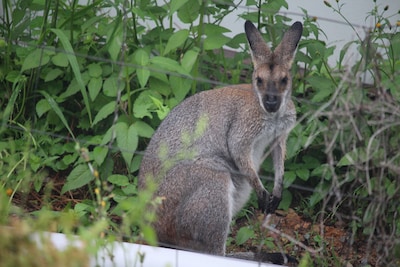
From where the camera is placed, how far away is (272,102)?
18.3 feet

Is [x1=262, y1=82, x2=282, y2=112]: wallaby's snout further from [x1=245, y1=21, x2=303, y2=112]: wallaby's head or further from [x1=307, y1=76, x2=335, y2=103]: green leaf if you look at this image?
[x1=307, y1=76, x2=335, y2=103]: green leaf

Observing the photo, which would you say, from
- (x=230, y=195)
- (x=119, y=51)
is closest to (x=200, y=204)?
(x=230, y=195)

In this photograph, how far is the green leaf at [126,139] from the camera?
6008 mm

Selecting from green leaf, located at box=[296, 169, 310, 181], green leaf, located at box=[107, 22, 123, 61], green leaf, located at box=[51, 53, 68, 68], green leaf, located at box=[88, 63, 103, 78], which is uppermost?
green leaf, located at box=[107, 22, 123, 61]

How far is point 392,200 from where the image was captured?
498cm

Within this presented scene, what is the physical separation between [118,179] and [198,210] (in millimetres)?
953

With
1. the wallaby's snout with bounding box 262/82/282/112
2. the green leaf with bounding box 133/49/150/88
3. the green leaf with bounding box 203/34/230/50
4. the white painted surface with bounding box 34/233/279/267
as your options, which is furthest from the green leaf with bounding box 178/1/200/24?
the white painted surface with bounding box 34/233/279/267

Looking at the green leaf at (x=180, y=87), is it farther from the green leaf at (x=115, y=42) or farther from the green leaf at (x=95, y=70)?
the green leaf at (x=95, y=70)

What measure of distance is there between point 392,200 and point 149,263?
1.39 meters

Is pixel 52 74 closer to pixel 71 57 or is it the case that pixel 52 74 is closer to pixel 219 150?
pixel 71 57

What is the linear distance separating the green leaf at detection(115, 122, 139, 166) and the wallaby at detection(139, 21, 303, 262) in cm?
28

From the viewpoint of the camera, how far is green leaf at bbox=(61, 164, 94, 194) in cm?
611

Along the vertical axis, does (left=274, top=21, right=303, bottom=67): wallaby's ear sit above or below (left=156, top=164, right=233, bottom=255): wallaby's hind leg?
above

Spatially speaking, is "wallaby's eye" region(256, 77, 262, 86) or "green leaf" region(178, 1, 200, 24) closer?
"wallaby's eye" region(256, 77, 262, 86)
